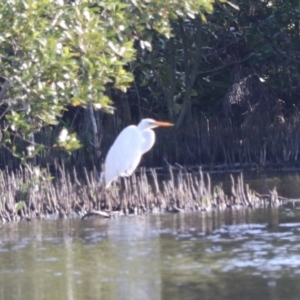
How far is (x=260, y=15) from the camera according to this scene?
48.9 feet

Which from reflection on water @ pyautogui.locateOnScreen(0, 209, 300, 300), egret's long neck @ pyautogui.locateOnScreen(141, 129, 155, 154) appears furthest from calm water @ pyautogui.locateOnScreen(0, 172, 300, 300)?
egret's long neck @ pyautogui.locateOnScreen(141, 129, 155, 154)

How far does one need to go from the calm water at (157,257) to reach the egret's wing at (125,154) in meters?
1.53

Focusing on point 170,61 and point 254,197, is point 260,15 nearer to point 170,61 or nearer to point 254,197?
point 170,61

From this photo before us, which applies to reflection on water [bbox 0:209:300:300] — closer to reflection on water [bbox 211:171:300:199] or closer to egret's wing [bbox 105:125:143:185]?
egret's wing [bbox 105:125:143:185]

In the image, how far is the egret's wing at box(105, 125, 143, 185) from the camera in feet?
34.5

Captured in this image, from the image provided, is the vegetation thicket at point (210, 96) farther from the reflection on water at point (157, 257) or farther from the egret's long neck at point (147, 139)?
the reflection on water at point (157, 257)

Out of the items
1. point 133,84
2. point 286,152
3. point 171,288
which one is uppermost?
point 133,84

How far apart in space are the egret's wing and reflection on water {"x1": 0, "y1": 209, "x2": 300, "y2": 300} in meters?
1.61

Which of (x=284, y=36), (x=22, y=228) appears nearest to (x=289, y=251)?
(x=22, y=228)

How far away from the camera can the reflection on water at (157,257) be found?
6004 mm

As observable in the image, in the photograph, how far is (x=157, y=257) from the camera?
7.02 m

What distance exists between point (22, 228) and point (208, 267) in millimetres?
2619

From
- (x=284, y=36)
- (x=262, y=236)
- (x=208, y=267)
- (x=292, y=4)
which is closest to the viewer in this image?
(x=208, y=267)

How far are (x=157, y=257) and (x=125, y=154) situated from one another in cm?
375
